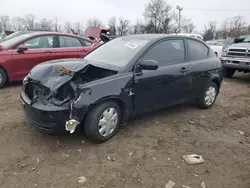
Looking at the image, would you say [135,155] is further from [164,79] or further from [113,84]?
[164,79]

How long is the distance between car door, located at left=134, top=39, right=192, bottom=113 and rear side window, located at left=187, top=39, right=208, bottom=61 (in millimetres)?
207

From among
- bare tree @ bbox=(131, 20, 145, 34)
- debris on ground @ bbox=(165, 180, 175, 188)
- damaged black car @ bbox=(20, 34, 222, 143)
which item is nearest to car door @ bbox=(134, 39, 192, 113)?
damaged black car @ bbox=(20, 34, 222, 143)

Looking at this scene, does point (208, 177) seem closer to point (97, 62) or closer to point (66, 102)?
point (66, 102)

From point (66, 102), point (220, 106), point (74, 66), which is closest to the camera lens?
point (66, 102)

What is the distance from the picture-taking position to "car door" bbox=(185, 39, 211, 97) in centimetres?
435

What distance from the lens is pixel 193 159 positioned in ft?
9.87

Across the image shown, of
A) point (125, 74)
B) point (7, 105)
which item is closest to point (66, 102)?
point (125, 74)

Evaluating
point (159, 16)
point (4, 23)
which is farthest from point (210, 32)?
point (4, 23)

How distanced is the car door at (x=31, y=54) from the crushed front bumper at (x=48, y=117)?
3.34 m

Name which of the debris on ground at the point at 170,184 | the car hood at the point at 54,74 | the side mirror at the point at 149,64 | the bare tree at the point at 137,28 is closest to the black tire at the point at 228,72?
the side mirror at the point at 149,64

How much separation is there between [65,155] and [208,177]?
180 cm

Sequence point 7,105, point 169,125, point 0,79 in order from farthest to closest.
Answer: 1. point 0,79
2. point 7,105
3. point 169,125

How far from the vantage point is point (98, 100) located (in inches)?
119

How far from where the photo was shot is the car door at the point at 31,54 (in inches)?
232
